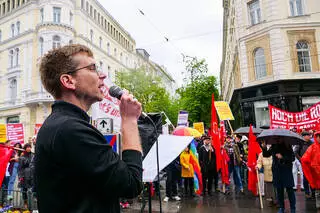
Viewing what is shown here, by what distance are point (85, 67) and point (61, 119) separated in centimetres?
41

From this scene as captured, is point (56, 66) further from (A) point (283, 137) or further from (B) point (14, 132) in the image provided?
(B) point (14, 132)

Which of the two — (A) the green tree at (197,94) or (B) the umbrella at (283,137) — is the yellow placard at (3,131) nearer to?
(B) the umbrella at (283,137)

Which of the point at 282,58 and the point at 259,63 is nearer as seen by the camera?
the point at 282,58

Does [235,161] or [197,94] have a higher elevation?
[197,94]

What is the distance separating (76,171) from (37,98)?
30.9 metres

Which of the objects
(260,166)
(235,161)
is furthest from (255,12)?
(260,166)

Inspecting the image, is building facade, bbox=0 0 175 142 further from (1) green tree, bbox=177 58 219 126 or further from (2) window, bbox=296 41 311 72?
(2) window, bbox=296 41 311 72

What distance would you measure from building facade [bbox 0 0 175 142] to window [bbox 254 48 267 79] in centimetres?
1965

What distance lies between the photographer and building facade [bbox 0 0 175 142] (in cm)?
3017

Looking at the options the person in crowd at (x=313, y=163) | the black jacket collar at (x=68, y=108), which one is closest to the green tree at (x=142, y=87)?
the person in crowd at (x=313, y=163)

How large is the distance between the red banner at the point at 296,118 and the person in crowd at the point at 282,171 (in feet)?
15.7

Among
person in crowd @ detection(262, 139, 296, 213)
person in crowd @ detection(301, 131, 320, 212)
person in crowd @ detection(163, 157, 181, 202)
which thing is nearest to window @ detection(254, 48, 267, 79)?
person in crowd @ detection(163, 157, 181, 202)

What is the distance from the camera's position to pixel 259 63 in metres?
20.7

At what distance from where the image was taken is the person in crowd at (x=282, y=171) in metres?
6.66
